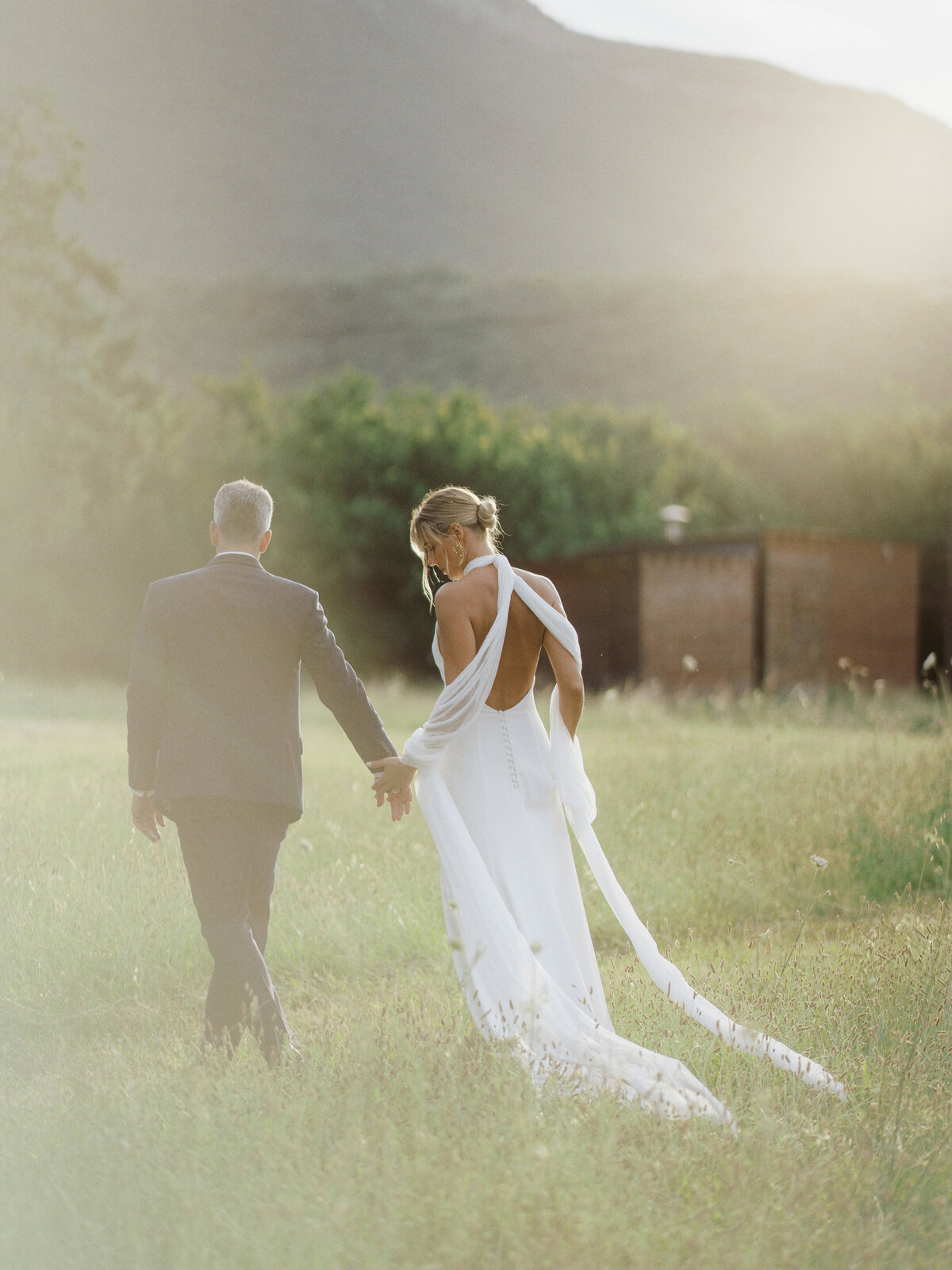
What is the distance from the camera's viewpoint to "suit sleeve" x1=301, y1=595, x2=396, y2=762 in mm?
4648

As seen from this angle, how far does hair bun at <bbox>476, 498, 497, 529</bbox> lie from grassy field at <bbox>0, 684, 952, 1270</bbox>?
6.27 ft

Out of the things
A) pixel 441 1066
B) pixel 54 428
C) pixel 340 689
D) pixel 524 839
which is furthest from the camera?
pixel 54 428

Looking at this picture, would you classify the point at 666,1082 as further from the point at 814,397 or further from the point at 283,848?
the point at 814,397

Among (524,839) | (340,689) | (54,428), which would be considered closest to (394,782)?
(340,689)

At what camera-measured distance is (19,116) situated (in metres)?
31.0

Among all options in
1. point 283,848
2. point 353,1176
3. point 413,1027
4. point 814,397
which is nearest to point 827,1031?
point 413,1027

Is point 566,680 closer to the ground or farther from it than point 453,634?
closer to the ground

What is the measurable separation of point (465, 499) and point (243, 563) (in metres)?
0.92

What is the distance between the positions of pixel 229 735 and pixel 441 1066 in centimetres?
145

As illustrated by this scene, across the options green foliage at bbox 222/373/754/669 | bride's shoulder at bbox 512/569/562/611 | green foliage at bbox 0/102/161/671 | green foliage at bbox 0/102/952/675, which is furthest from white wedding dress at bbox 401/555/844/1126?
green foliage at bbox 222/373/754/669

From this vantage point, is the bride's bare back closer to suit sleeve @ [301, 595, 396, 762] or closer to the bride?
the bride

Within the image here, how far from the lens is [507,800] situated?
178 inches

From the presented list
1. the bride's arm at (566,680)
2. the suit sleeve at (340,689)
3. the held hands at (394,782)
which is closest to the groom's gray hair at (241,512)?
the suit sleeve at (340,689)

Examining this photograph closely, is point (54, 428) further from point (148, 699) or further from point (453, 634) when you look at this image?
point (453, 634)
